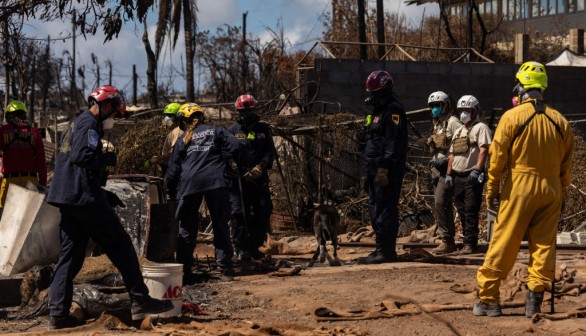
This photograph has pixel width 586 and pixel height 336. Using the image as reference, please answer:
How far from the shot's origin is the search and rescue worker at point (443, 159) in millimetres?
12641

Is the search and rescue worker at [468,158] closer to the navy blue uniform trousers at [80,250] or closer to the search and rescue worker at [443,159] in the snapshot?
the search and rescue worker at [443,159]

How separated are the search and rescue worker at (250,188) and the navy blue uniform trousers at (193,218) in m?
1.22

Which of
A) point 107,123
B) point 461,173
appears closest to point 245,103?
point 461,173

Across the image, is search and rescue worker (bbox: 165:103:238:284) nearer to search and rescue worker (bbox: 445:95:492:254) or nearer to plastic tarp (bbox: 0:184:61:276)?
plastic tarp (bbox: 0:184:61:276)

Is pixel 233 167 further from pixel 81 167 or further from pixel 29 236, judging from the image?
pixel 81 167

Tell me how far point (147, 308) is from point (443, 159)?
546 centimetres

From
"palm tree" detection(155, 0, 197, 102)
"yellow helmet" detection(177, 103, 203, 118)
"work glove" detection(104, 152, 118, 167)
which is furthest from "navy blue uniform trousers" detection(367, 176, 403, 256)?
"palm tree" detection(155, 0, 197, 102)

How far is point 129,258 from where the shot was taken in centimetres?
834

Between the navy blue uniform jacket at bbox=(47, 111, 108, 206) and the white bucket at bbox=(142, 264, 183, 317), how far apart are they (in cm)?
80

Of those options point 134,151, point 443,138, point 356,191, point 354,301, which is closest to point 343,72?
point 356,191

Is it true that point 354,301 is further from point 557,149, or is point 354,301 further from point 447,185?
point 447,185

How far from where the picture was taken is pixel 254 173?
39.6 ft

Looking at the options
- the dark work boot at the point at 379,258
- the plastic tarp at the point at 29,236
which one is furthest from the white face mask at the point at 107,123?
the dark work boot at the point at 379,258

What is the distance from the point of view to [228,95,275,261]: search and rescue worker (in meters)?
12.2
